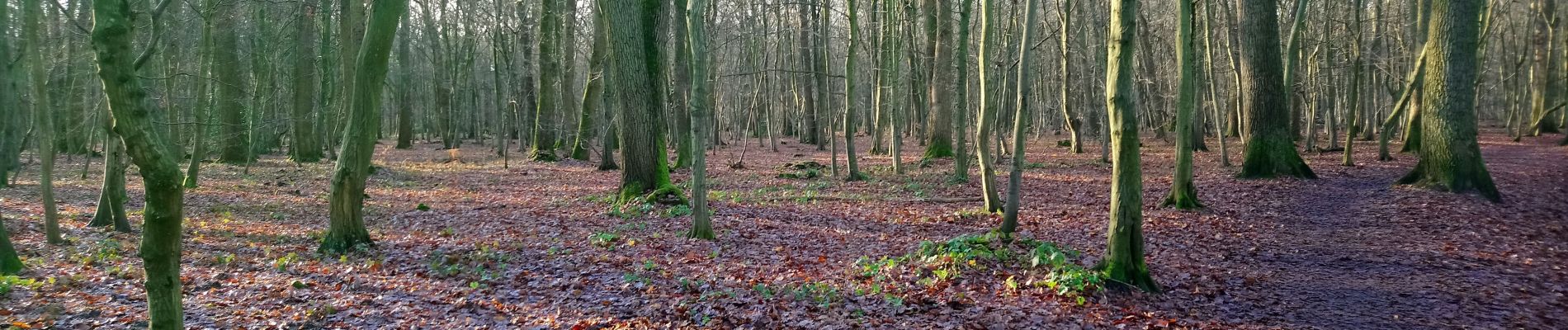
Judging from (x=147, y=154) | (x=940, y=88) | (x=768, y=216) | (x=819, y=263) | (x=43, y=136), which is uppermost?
(x=940, y=88)

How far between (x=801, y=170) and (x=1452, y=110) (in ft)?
38.4

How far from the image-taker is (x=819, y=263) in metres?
8.40

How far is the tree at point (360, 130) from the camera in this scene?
319 inches

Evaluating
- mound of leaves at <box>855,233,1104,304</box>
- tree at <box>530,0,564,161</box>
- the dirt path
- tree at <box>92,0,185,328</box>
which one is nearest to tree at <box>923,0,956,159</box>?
the dirt path

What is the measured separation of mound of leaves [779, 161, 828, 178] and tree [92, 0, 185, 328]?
46.4 ft

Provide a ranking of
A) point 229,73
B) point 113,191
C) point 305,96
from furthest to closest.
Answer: point 305,96
point 229,73
point 113,191

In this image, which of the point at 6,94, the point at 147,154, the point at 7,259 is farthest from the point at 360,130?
the point at 147,154

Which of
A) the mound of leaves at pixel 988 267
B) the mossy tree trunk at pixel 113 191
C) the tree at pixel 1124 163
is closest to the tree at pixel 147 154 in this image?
the mound of leaves at pixel 988 267

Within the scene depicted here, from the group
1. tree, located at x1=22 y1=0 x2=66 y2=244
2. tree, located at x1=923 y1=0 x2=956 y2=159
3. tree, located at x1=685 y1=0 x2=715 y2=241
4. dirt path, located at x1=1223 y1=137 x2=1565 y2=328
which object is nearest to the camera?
dirt path, located at x1=1223 y1=137 x2=1565 y2=328

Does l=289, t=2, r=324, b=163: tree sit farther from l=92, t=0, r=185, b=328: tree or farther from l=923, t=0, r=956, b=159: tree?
l=92, t=0, r=185, b=328: tree

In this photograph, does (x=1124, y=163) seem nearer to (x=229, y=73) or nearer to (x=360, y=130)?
(x=360, y=130)

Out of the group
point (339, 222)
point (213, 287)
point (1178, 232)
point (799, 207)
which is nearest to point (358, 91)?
point (339, 222)

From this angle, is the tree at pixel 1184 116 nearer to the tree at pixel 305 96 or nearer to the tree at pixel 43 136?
the tree at pixel 43 136

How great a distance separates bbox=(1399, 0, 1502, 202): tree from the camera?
11297mm
